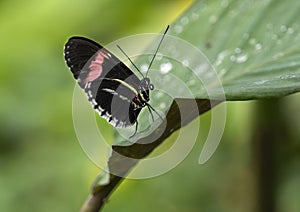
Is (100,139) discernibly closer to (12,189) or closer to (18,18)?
(12,189)

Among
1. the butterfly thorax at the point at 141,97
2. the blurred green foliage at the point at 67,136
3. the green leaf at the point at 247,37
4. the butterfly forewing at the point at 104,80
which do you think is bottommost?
the blurred green foliage at the point at 67,136

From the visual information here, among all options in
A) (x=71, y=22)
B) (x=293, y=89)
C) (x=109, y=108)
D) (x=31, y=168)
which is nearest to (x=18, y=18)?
(x=71, y=22)

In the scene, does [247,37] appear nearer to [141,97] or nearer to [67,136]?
[141,97]

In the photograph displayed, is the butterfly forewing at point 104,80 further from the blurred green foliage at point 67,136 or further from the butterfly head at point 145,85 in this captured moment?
the blurred green foliage at point 67,136

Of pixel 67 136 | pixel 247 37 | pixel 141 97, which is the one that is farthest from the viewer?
pixel 67 136

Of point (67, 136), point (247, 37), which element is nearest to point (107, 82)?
point (247, 37)

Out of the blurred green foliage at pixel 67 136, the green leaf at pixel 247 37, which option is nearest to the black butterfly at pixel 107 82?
the green leaf at pixel 247 37

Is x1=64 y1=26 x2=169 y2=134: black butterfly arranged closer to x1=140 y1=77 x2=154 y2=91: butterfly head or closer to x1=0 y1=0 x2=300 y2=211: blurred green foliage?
x1=140 y1=77 x2=154 y2=91: butterfly head
